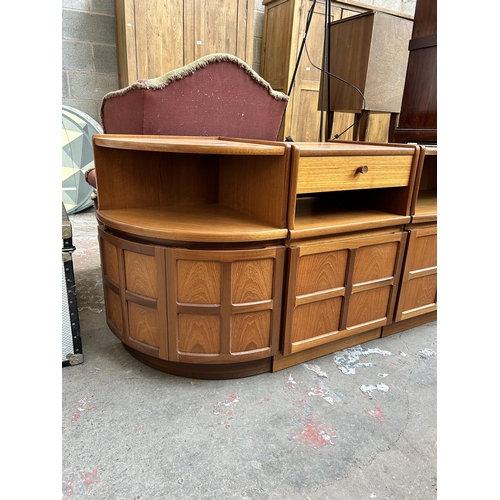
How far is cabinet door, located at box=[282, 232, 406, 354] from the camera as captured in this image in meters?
1.12

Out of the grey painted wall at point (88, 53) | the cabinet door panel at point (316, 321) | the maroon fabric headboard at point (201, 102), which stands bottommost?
the cabinet door panel at point (316, 321)

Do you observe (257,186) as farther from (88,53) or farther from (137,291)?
(88,53)

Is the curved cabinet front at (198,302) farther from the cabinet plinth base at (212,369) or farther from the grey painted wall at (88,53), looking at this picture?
the grey painted wall at (88,53)

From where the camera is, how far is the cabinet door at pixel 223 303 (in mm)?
→ 1015

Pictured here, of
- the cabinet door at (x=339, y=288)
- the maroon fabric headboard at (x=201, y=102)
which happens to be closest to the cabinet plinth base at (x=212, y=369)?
the cabinet door at (x=339, y=288)

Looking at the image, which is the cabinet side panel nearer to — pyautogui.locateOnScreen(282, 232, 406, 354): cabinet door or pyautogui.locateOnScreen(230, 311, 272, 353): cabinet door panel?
pyautogui.locateOnScreen(282, 232, 406, 354): cabinet door

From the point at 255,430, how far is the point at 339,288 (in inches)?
19.7

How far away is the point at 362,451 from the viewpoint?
925mm

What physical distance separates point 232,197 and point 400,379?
0.82 m

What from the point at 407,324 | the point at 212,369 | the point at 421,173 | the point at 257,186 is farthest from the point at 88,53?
the point at 407,324

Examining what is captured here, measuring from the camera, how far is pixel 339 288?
1.21 m

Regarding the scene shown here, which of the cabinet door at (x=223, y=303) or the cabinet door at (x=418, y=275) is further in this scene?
the cabinet door at (x=418, y=275)

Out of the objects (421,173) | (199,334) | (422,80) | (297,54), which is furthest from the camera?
(297,54)
